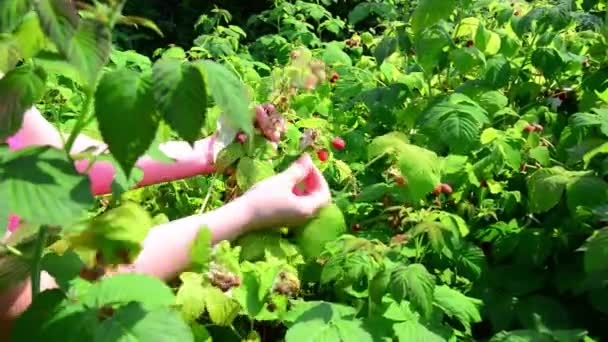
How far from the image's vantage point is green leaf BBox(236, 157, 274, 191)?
1.63 m

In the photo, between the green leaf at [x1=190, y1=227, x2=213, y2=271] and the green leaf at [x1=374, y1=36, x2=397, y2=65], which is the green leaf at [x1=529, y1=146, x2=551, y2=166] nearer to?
the green leaf at [x1=374, y1=36, x2=397, y2=65]

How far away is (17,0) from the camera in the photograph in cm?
75

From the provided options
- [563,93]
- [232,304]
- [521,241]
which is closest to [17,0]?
[232,304]

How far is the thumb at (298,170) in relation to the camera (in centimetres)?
157

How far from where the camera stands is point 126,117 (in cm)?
77

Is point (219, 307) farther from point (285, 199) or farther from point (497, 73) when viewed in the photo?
point (497, 73)

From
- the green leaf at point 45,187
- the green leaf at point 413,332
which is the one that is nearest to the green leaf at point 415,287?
the green leaf at point 413,332

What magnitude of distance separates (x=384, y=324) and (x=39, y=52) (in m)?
0.68

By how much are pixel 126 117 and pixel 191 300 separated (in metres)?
0.54

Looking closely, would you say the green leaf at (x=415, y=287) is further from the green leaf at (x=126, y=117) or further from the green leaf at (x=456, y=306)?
the green leaf at (x=126, y=117)

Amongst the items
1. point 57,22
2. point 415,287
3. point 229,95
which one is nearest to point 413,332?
point 415,287

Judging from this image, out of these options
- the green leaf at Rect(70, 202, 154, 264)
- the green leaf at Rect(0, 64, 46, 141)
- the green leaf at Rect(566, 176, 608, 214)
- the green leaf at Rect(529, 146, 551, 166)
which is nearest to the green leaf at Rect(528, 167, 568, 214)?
the green leaf at Rect(566, 176, 608, 214)

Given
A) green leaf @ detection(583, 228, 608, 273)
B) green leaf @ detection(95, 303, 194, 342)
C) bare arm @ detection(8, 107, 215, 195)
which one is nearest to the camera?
green leaf @ detection(95, 303, 194, 342)

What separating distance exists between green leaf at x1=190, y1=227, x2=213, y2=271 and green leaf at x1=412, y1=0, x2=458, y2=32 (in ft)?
2.37
